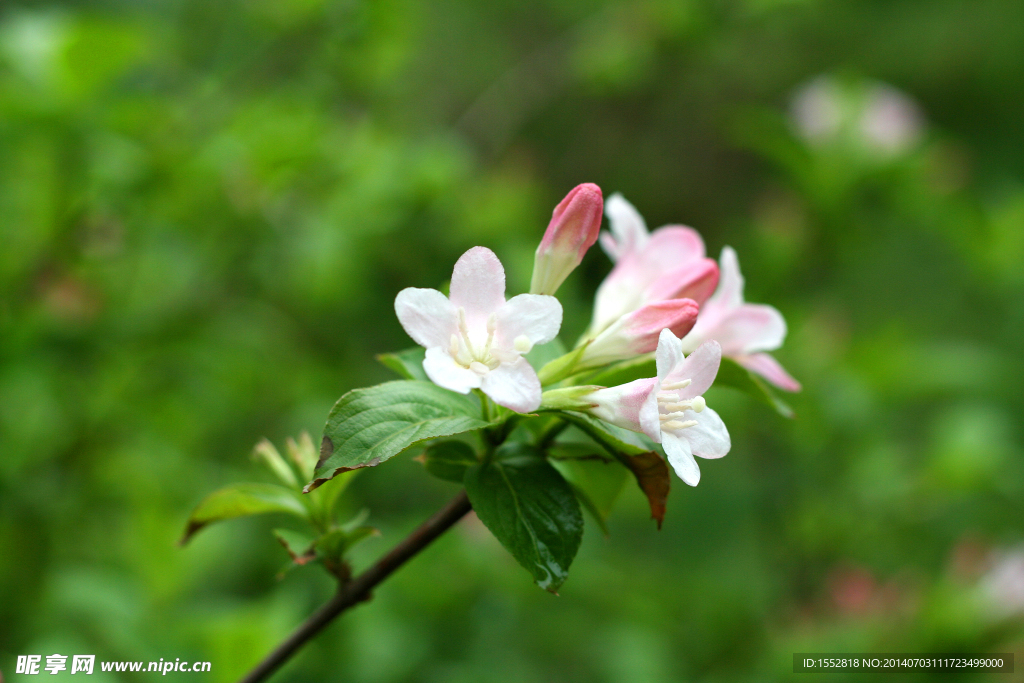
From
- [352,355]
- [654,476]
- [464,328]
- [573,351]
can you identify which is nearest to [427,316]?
[464,328]

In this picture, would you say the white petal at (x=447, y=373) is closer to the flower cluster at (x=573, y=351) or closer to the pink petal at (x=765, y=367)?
the flower cluster at (x=573, y=351)

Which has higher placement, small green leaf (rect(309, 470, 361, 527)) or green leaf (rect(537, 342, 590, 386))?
green leaf (rect(537, 342, 590, 386))

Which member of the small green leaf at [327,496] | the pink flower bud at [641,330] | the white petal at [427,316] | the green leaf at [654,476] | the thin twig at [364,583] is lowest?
the thin twig at [364,583]

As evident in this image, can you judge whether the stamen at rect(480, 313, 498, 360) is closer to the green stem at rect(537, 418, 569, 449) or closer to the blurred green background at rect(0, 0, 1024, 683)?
the green stem at rect(537, 418, 569, 449)

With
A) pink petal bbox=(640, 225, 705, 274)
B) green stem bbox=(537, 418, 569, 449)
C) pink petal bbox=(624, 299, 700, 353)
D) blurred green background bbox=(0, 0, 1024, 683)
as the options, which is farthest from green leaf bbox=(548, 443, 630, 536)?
blurred green background bbox=(0, 0, 1024, 683)

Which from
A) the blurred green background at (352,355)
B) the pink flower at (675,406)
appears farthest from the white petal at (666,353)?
the blurred green background at (352,355)

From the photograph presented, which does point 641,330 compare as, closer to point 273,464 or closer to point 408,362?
point 408,362
